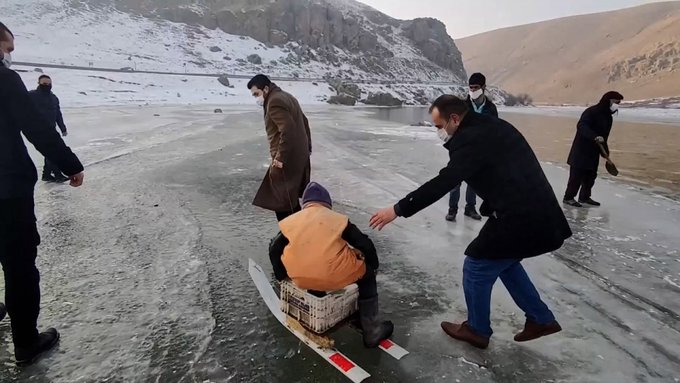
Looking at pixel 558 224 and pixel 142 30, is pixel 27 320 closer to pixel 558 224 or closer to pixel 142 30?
pixel 558 224

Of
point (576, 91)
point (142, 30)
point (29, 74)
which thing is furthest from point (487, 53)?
point (29, 74)

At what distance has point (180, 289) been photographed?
385 cm

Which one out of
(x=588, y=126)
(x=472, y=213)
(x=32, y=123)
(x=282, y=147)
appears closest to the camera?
(x=32, y=123)

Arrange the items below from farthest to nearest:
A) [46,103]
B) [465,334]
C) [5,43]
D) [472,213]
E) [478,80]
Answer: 1. [46,103]
2. [472,213]
3. [478,80]
4. [465,334]
5. [5,43]

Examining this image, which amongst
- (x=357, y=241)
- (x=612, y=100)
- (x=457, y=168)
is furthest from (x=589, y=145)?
(x=357, y=241)

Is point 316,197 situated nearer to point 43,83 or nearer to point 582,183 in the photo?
point 582,183

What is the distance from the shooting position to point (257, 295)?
3781 millimetres

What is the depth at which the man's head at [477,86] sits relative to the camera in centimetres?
525

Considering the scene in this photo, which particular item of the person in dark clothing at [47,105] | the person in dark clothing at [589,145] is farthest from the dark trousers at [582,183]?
the person in dark clothing at [47,105]

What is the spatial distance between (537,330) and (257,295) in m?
2.30

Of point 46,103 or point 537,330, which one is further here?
point 46,103

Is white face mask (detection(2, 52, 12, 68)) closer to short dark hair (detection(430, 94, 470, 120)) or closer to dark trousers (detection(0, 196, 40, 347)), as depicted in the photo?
dark trousers (detection(0, 196, 40, 347))

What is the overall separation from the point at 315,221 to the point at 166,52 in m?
67.4

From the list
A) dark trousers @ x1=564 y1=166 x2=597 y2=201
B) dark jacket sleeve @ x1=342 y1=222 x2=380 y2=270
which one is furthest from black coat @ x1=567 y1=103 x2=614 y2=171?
dark jacket sleeve @ x1=342 y1=222 x2=380 y2=270
